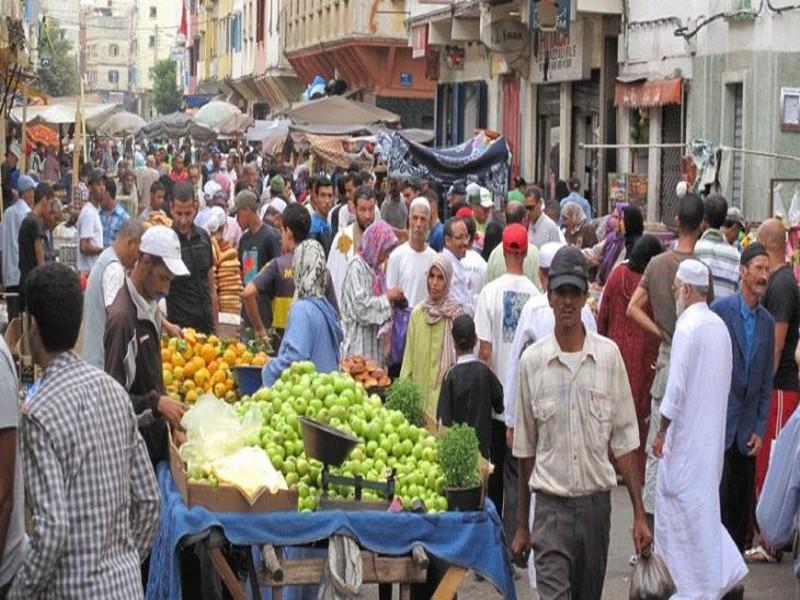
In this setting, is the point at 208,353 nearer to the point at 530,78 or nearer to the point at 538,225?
the point at 538,225

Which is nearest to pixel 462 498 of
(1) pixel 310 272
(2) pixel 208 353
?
(1) pixel 310 272

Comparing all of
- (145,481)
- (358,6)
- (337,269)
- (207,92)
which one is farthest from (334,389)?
(207,92)

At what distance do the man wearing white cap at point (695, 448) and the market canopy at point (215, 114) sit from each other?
37.4 metres

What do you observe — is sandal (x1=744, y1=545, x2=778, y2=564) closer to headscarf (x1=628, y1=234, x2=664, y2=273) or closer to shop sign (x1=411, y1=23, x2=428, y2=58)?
headscarf (x1=628, y1=234, x2=664, y2=273)

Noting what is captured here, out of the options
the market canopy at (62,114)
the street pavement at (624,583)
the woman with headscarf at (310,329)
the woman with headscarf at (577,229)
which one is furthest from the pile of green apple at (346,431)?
the market canopy at (62,114)

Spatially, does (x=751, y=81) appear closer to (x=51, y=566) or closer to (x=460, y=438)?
(x=460, y=438)

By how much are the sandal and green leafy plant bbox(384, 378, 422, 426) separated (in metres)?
3.04

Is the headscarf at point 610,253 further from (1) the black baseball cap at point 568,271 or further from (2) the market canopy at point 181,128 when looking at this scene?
(2) the market canopy at point 181,128

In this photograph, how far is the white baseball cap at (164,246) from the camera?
820 centimetres

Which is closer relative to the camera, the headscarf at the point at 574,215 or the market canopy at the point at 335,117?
the headscarf at the point at 574,215

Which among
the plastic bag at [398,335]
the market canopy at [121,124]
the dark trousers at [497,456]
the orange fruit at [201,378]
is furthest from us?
the market canopy at [121,124]

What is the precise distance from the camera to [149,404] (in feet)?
27.1

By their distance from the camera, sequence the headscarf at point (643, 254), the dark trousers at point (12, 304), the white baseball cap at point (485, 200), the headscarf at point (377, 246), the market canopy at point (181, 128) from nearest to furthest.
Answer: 1. the headscarf at point (643, 254)
2. the headscarf at point (377, 246)
3. the dark trousers at point (12, 304)
4. the white baseball cap at point (485, 200)
5. the market canopy at point (181, 128)

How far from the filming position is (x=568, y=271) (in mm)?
7586
